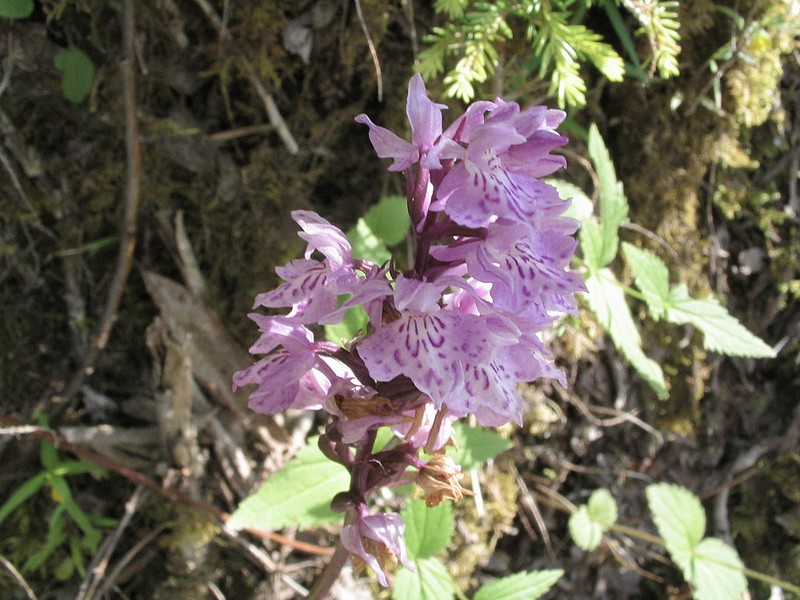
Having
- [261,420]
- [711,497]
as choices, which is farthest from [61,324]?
[711,497]

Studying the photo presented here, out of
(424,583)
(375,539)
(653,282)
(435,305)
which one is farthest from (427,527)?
(653,282)

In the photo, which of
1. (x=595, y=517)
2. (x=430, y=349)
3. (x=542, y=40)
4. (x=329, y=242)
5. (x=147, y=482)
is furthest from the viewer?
(x=595, y=517)

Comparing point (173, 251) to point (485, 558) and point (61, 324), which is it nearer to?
point (61, 324)

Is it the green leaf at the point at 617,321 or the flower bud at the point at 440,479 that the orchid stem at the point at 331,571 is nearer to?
the flower bud at the point at 440,479

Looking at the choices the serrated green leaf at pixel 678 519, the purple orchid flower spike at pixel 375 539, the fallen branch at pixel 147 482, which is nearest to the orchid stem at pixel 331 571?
the purple orchid flower spike at pixel 375 539

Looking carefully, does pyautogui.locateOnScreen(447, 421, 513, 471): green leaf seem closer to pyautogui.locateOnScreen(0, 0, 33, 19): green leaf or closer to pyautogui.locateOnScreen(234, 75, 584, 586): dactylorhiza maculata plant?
pyautogui.locateOnScreen(234, 75, 584, 586): dactylorhiza maculata plant

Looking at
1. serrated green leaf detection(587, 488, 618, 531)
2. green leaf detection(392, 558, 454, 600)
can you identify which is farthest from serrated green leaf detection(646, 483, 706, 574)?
green leaf detection(392, 558, 454, 600)

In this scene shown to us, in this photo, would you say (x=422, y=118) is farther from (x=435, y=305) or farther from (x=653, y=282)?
(x=653, y=282)
